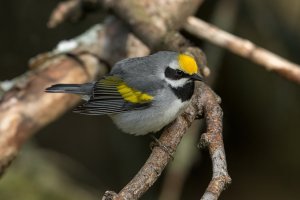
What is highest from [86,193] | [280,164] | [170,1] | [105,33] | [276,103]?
[170,1]

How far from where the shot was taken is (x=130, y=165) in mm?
6738

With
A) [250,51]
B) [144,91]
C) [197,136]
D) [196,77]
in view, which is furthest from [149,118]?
[197,136]

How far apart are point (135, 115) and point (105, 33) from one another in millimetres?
1242

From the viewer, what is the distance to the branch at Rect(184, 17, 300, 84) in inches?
187

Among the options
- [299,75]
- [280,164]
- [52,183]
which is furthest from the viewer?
[280,164]

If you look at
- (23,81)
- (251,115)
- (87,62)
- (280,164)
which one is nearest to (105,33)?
(87,62)

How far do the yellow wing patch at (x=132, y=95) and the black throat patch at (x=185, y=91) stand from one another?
241mm

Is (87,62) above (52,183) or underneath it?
above

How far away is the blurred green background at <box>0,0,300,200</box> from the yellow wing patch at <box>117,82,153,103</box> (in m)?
1.37

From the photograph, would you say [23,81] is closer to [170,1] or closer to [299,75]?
[170,1]

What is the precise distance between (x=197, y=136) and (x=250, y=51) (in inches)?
56.7

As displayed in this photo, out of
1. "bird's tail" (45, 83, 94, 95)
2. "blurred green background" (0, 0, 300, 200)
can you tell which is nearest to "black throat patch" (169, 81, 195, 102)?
"bird's tail" (45, 83, 94, 95)

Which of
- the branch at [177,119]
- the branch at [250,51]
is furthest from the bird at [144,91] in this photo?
the branch at [250,51]

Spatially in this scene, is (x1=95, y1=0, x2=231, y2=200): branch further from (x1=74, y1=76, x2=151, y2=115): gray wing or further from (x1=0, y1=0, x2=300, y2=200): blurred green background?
(x1=0, y1=0, x2=300, y2=200): blurred green background
